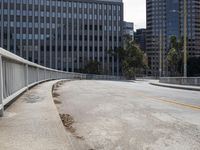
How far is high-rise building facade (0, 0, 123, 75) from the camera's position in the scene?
4621 inches

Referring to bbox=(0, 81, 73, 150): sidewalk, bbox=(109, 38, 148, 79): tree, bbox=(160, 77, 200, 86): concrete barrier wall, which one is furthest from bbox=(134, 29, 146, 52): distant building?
bbox=(0, 81, 73, 150): sidewalk

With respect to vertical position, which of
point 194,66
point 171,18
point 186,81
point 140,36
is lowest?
point 186,81

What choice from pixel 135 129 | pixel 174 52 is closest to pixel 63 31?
pixel 174 52

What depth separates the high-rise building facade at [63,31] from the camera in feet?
385

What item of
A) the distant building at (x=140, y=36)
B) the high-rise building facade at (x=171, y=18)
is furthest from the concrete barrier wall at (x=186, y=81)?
the distant building at (x=140, y=36)

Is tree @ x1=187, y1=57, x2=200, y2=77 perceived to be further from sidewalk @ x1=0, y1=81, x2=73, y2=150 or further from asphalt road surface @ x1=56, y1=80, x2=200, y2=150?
sidewalk @ x1=0, y1=81, x2=73, y2=150

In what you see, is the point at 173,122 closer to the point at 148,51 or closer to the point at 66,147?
the point at 66,147

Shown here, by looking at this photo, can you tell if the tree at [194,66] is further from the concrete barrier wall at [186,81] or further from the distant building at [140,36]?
the concrete barrier wall at [186,81]

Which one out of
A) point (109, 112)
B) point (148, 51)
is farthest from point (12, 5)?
point (109, 112)

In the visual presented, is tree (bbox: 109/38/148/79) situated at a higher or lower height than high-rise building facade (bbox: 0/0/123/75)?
lower

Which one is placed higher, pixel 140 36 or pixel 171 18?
pixel 140 36

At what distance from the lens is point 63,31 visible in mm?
123438

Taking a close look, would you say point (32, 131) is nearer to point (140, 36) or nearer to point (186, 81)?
point (186, 81)

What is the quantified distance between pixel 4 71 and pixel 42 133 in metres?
3.82
